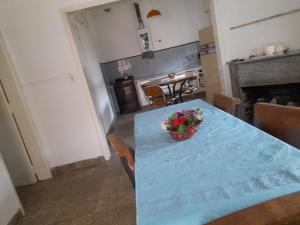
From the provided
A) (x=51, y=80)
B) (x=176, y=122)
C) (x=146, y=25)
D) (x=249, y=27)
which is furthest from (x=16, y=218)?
(x=146, y=25)

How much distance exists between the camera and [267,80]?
10.7 feet

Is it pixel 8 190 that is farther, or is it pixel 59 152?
pixel 59 152

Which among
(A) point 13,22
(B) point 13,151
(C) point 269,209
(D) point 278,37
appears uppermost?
(A) point 13,22

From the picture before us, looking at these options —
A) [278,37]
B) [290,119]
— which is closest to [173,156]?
[290,119]

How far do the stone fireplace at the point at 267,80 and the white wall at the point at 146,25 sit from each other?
143 inches

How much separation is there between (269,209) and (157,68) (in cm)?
665

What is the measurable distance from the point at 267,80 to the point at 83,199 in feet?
9.00

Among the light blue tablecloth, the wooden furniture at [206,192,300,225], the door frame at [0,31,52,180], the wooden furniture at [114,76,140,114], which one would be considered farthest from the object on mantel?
the wooden furniture at [114,76,140,114]

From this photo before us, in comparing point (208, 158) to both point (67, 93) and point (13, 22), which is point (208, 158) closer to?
point (67, 93)

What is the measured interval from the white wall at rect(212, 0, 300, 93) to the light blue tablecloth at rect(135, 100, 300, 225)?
2.16m

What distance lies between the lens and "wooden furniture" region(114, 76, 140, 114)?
6.75 metres

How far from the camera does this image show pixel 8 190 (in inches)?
101

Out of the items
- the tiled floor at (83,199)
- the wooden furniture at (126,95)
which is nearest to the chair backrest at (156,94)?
the tiled floor at (83,199)

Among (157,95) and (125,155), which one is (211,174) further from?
(157,95)
